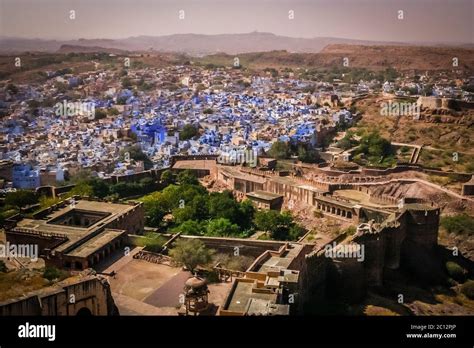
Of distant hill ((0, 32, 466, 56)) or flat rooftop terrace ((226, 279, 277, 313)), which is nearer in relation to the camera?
flat rooftop terrace ((226, 279, 277, 313))

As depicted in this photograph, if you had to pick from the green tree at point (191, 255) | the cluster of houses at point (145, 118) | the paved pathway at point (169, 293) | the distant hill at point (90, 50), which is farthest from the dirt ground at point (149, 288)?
the distant hill at point (90, 50)

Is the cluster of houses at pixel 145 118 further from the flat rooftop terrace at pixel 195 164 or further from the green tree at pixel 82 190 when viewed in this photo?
the green tree at pixel 82 190

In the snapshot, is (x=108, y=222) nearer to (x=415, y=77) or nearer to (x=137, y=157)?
(x=137, y=157)

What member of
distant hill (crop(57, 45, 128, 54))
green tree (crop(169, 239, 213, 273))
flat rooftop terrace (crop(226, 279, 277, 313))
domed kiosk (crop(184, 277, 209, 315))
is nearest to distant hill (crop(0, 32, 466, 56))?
distant hill (crop(57, 45, 128, 54))

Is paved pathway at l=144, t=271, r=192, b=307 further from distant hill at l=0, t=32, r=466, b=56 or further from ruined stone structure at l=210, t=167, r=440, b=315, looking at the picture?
distant hill at l=0, t=32, r=466, b=56

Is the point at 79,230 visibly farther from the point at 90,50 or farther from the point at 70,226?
the point at 90,50

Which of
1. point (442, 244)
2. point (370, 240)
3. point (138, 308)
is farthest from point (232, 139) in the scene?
point (138, 308)
